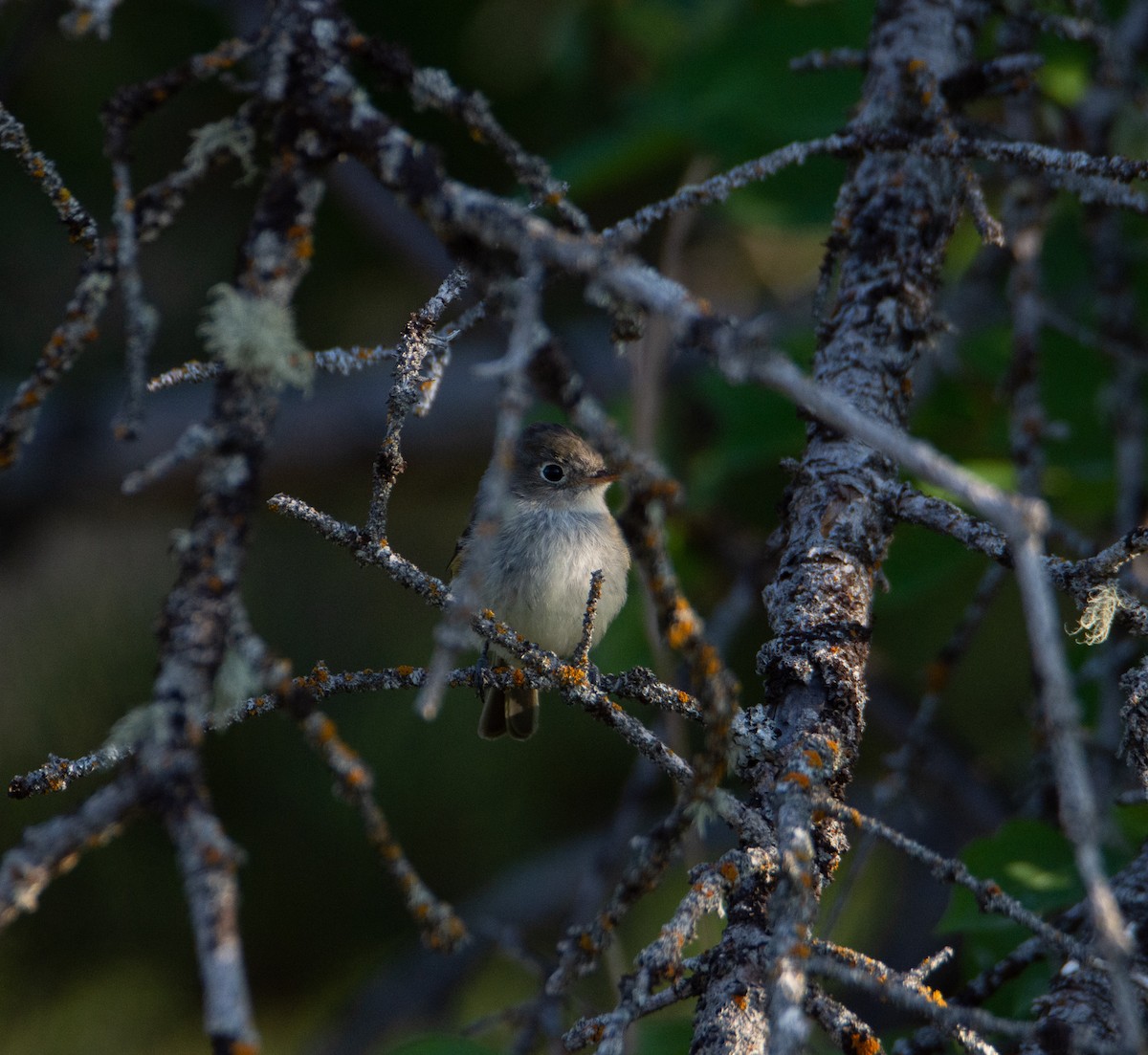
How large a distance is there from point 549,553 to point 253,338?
2.75m

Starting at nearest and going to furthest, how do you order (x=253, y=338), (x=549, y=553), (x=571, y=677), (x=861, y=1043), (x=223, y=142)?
(x=253, y=338), (x=223, y=142), (x=861, y=1043), (x=571, y=677), (x=549, y=553)

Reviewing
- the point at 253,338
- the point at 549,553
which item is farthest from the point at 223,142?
the point at 549,553

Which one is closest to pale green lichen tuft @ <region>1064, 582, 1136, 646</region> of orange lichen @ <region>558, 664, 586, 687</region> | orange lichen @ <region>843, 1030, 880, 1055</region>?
orange lichen @ <region>843, 1030, 880, 1055</region>

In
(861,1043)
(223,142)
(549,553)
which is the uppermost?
(549,553)

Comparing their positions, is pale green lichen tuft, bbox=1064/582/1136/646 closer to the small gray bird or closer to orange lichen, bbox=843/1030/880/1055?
orange lichen, bbox=843/1030/880/1055

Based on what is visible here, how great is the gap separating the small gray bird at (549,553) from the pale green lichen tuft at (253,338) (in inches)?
98.3

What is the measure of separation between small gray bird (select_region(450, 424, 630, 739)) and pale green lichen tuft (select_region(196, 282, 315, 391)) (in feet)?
8.20

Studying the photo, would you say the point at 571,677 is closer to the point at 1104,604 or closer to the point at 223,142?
the point at 1104,604

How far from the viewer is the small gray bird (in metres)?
3.94

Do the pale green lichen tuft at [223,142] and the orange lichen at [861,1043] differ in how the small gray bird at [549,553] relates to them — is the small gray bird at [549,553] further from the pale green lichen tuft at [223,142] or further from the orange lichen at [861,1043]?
the pale green lichen tuft at [223,142]

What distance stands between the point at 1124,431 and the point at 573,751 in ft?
10.6

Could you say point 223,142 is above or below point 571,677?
above

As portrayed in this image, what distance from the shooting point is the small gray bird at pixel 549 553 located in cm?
394

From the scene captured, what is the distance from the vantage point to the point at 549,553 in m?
3.97
